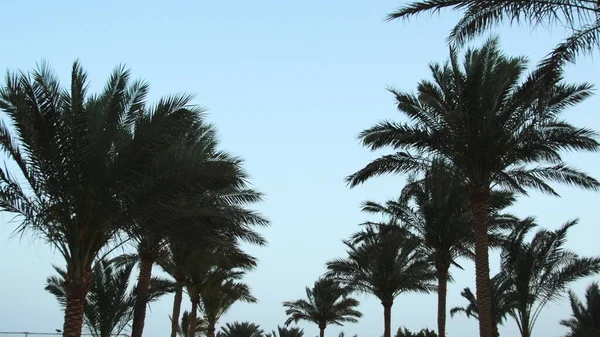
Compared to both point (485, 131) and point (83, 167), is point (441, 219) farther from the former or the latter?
point (83, 167)

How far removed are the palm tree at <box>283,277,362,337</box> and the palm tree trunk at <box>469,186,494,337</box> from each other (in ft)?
75.7

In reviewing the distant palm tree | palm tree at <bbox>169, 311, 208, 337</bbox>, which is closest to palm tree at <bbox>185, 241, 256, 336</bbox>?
the distant palm tree

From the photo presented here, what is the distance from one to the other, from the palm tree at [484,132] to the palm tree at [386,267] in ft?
22.3

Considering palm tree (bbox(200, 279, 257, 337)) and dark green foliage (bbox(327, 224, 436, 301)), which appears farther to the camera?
palm tree (bbox(200, 279, 257, 337))

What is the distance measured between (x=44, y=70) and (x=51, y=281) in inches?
461

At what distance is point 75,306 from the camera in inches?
573

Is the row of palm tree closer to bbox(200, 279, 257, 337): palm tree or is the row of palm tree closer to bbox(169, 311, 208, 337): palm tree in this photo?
bbox(200, 279, 257, 337): palm tree

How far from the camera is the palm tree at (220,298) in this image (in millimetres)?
32344

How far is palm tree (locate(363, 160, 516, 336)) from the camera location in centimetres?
2264

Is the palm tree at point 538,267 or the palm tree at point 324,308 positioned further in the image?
the palm tree at point 324,308

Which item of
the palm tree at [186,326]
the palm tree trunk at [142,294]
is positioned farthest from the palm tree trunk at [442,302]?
the palm tree at [186,326]

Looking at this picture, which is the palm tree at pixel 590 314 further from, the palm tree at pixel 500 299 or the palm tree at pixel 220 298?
the palm tree at pixel 220 298

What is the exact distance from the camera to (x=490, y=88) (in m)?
18.0

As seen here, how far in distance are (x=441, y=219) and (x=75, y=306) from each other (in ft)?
41.8
